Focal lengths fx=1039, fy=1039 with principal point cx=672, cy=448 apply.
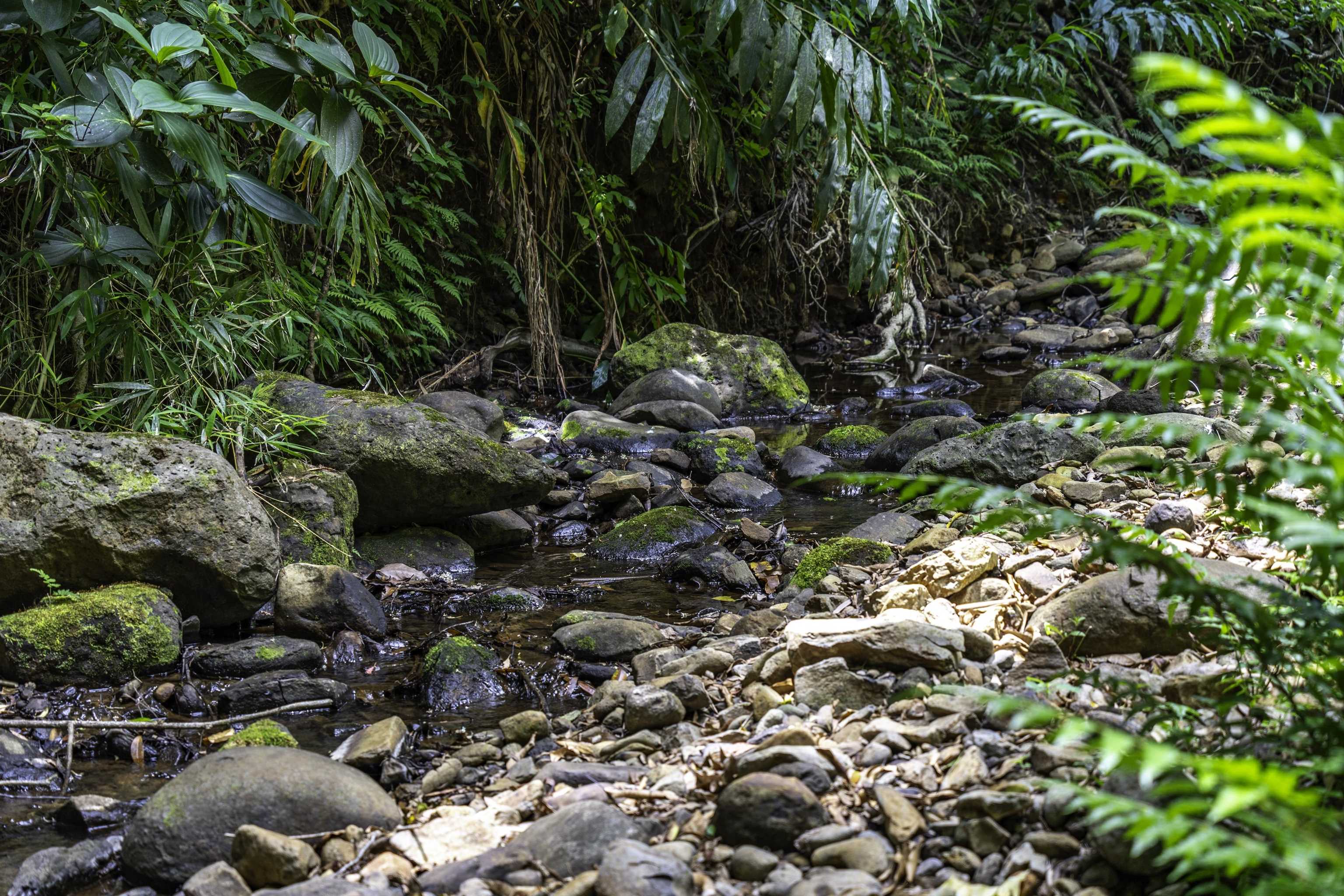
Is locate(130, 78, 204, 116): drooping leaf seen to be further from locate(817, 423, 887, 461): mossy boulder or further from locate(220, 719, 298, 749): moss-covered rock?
locate(817, 423, 887, 461): mossy boulder

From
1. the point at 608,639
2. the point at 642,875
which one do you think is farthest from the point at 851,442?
the point at 642,875

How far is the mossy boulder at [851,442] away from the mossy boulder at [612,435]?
73 centimetres

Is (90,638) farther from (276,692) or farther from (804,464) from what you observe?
(804,464)

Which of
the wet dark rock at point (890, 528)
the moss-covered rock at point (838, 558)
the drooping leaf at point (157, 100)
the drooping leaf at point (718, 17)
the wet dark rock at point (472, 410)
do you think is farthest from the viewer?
the wet dark rock at point (472, 410)

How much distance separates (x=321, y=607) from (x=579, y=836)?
5.32ft

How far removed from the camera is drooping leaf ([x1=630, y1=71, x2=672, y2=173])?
4.41 m

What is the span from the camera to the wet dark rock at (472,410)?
4891mm

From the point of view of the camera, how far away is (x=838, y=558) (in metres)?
3.12

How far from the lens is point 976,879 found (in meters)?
1.35

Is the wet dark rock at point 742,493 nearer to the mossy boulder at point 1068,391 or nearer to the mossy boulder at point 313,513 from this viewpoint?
the mossy boulder at point 313,513

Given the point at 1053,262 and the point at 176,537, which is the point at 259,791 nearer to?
the point at 176,537

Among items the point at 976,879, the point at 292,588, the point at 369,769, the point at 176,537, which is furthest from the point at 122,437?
the point at 976,879

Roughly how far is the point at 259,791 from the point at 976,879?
1.25m

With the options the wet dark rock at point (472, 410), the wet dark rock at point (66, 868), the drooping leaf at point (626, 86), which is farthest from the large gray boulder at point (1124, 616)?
the wet dark rock at point (472, 410)
